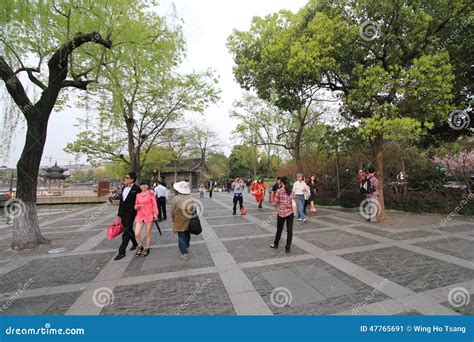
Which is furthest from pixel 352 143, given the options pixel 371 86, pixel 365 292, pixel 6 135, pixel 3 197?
pixel 3 197

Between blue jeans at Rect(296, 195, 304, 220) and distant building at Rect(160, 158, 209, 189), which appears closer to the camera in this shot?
blue jeans at Rect(296, 195, 304, 220)

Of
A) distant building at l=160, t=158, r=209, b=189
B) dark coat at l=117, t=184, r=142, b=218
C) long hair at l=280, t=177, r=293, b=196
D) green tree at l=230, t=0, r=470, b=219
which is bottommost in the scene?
dark coat at l=117, t=184, r=142, b=218

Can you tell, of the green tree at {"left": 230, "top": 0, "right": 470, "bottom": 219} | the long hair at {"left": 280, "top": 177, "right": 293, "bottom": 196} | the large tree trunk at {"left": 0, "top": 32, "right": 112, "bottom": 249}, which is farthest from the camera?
the green tree at {"left": 230, "top": 0, "right": 470, "bottom": 219}

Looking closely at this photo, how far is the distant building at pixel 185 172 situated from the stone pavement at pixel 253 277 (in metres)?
32.0

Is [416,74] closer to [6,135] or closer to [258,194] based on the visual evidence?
[258,194]

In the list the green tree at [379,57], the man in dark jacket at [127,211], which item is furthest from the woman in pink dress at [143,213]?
the green tree at [379,57]

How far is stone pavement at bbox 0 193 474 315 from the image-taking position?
3051 mm

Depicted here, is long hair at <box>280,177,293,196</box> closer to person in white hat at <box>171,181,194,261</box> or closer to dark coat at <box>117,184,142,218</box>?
person in white hat at <box>171,181,194,261</box>

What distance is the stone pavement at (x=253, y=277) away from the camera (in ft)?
10.0

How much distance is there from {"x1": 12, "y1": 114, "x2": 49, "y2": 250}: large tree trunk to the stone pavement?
0.48 m

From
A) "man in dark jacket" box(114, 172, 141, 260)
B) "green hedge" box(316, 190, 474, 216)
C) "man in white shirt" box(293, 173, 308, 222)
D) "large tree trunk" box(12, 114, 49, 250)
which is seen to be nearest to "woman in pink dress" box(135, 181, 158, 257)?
"man in dark jacket" box(114, 172, 141, 260)

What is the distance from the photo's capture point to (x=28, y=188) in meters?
6.02

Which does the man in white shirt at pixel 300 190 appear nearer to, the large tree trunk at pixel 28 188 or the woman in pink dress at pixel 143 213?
the woman in pink dress at pixel 143 213

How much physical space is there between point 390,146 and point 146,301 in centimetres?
1482
